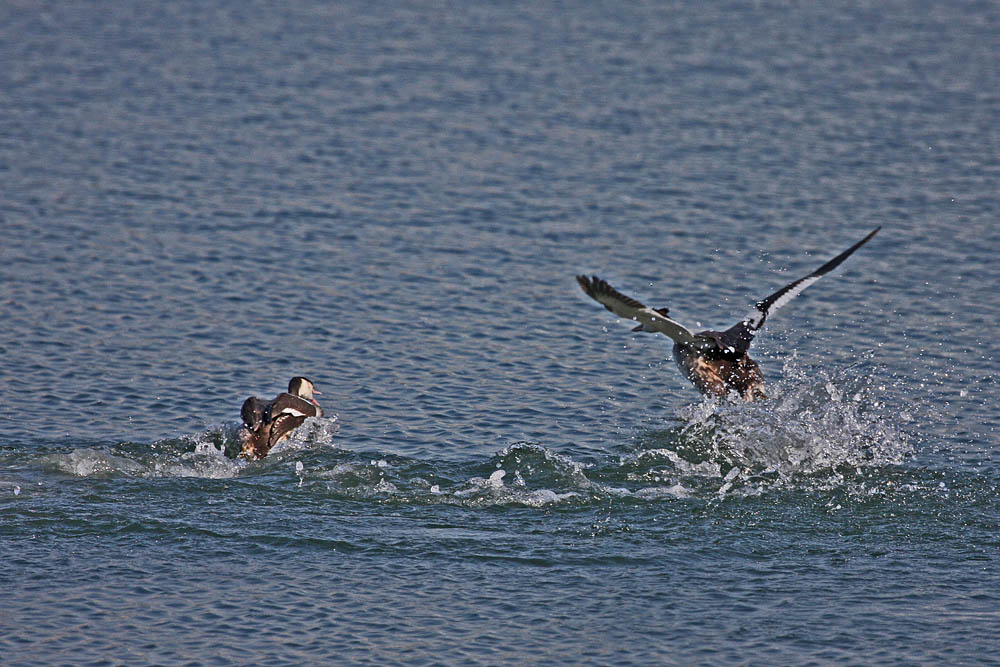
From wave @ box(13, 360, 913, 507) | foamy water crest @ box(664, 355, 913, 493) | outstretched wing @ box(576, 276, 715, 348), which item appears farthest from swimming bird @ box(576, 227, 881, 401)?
wave @ box(13, 360, 913, 507)

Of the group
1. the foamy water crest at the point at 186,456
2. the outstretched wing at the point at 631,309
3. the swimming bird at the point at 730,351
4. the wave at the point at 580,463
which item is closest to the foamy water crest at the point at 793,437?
the wave at the point at 580,463

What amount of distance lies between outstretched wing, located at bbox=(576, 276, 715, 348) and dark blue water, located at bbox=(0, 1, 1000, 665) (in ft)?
4.20

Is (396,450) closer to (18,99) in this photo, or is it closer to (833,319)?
(833,319)

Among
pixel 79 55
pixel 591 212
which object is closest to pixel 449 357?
pixel 591 212

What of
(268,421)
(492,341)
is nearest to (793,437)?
(492,341)

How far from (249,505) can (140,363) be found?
4.66 metres

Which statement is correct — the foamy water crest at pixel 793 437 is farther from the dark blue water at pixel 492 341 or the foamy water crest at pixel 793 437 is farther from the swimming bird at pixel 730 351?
the swimming bird at pixel 730 351

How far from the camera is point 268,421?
13.9 metres

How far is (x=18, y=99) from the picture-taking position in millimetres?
27531

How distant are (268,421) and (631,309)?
12.9 ft

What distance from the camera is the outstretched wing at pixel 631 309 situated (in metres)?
12.4

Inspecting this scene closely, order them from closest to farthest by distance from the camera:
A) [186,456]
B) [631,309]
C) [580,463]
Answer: [631,309] < [186,456] < [580,463]

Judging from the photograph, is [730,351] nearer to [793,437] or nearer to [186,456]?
[793,437]

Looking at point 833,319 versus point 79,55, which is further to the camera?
point 79,55
